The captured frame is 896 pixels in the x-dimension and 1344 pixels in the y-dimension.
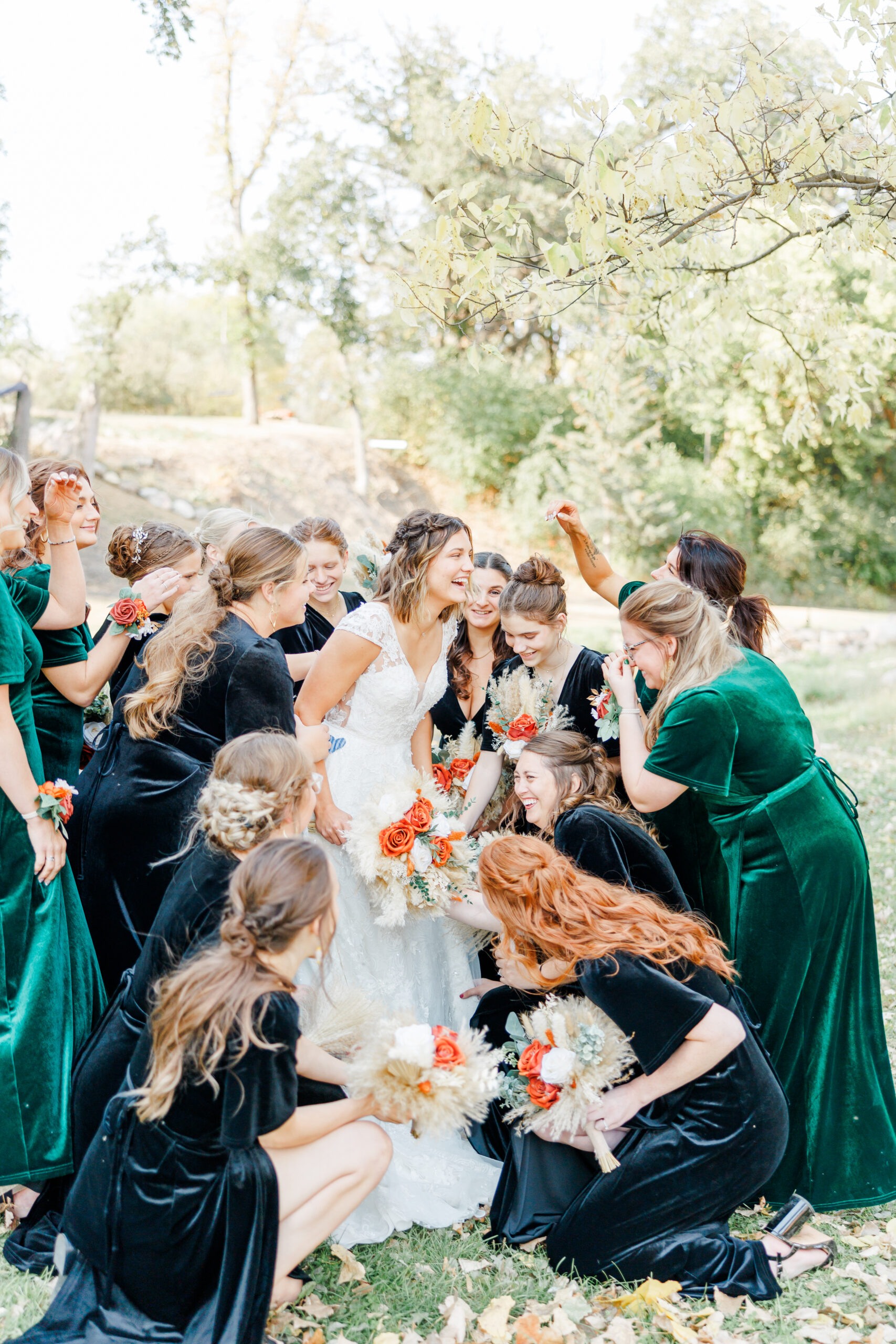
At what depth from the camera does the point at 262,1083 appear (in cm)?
274

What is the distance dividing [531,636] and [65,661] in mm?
2031

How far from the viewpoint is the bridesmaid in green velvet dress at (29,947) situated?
137 inches

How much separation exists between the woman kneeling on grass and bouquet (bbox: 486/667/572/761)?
1934 mm

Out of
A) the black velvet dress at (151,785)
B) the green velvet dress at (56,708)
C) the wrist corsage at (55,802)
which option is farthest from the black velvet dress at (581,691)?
the wrist corsage at (55,802)

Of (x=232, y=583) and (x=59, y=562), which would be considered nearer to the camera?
(x=232, y=583)

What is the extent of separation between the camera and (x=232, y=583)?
3830 mm

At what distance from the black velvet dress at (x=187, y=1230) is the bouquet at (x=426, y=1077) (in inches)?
10.5

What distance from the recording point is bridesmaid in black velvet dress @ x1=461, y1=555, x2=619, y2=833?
475cm

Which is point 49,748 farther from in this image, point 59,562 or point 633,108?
point 633,108

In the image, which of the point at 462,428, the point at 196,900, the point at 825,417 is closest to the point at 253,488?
the point at 462,428

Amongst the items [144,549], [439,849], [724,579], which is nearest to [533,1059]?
[439,849]

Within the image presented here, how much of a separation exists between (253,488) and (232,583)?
2342 centimetres

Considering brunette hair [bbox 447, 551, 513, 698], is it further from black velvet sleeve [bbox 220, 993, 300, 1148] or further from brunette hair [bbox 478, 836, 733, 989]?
black velvet sleeve [bbox 220, 993, 300, 1148]

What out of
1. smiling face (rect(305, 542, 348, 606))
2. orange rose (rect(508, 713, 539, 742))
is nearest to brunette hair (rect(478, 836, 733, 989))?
orange rose (rect(508, 713, 539, 742))
